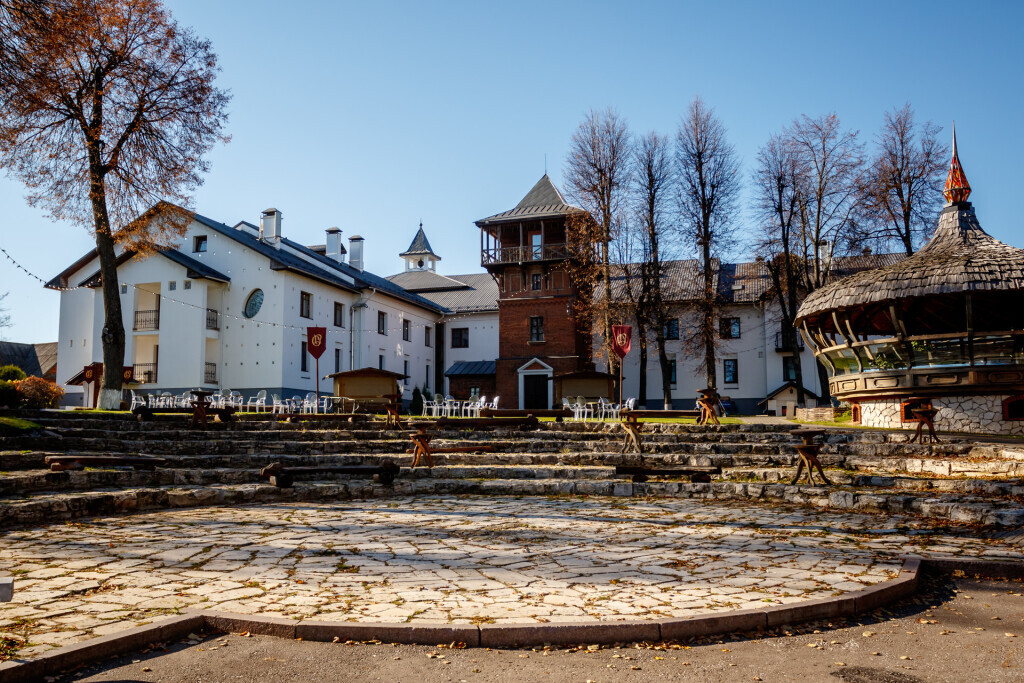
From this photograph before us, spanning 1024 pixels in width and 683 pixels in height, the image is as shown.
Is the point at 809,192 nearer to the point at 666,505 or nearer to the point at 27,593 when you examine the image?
the point at 666,505

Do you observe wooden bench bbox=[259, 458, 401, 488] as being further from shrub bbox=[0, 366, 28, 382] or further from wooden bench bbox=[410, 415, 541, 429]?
shrub bbox=[0, 366, 28, 382]

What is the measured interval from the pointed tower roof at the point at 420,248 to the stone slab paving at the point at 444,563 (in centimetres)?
5095

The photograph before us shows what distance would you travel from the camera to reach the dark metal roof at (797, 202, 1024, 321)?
1681 centimetres

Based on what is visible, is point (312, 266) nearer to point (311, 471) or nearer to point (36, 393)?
point (36, 393)

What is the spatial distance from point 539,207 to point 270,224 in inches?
576

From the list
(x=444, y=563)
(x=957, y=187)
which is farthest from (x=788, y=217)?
(x=444, y=563)

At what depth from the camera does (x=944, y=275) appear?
17.2m

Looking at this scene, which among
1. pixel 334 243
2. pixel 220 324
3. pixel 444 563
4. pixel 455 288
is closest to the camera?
pixel 444 563

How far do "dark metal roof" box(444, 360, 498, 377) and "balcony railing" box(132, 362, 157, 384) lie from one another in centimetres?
1638

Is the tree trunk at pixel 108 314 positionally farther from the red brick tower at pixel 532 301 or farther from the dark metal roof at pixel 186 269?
the red brick tower at pixel 532 301

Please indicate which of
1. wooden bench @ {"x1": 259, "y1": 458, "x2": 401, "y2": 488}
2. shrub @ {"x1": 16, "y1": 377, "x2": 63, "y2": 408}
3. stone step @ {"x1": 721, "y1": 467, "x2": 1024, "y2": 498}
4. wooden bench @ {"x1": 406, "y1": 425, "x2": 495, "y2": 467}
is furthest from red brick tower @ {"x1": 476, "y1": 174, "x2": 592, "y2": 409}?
wooden bench @ {"x1": 259, "y1": 458, "x2": 401, "y2": 488}

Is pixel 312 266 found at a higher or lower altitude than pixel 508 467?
higher

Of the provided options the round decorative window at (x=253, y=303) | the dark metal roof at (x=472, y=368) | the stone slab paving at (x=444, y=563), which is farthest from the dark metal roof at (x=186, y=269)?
the stone slab paving at (x=444, y=563)

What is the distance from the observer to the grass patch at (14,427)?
13.9 m
